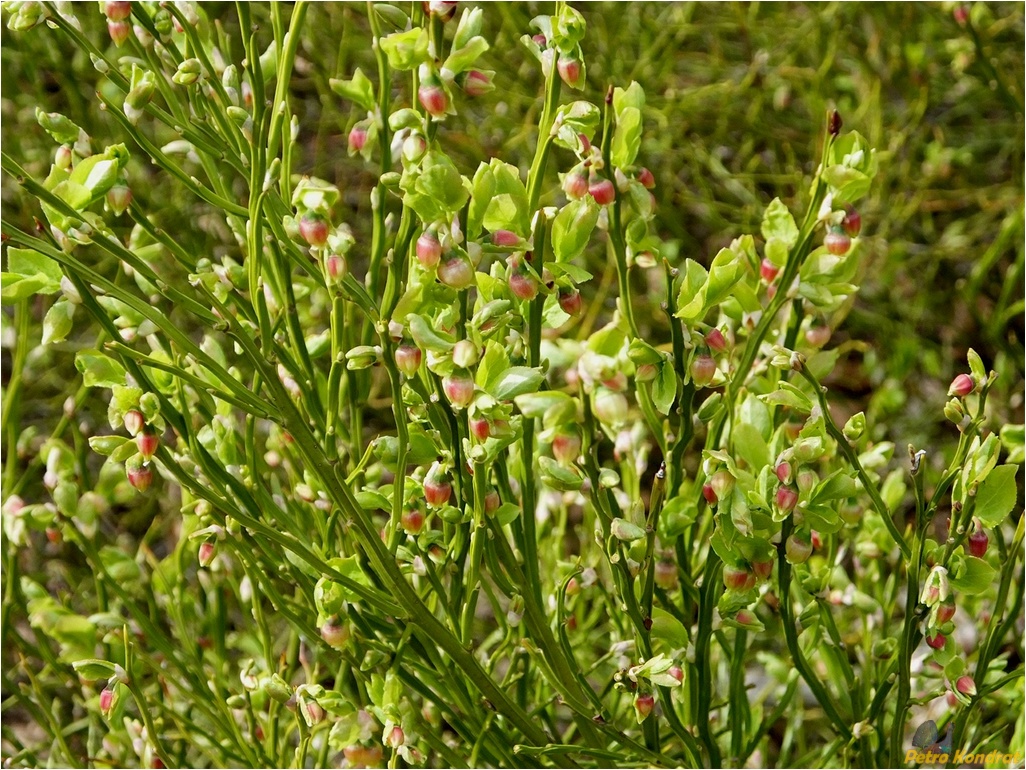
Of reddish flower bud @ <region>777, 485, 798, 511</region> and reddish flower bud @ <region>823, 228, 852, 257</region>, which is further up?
reddish flower bud @ <region>823, 228, 852, 257</region>

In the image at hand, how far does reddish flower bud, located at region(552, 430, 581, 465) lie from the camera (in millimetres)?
664

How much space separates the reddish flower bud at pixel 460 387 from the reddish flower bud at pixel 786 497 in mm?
208

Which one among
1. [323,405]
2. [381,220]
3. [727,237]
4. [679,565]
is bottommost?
[727,237]

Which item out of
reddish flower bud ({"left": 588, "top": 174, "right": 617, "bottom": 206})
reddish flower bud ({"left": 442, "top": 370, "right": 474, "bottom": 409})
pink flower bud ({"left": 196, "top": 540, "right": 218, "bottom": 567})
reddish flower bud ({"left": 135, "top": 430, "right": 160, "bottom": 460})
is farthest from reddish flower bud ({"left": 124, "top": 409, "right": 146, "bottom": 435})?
reddish flower bud ({"left": 588, "top": 174, "right": 617, "bottom": 206})

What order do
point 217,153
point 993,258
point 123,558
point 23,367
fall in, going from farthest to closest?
point 993,258
point 23,367
point 123,558
point 217,153

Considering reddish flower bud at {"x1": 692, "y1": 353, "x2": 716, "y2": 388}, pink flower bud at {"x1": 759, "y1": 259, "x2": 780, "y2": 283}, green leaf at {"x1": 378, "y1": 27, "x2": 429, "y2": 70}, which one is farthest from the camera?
pink flower bud at {"x1": 759, "y1": 259, "x2": 780, "y2": 283}

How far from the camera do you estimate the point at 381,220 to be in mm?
677

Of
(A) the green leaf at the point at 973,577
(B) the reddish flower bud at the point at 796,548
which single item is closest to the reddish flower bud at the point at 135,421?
(B) the reddish flower bud at the point at 796,548

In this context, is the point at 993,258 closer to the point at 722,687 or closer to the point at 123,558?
the point at 722,687

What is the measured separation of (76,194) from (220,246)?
1.50 m

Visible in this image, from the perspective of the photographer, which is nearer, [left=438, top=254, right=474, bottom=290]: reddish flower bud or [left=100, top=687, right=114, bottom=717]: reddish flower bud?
[left=438, top=254, right=474, bottom=290]: reddish flower bud

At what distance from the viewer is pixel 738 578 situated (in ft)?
2.25

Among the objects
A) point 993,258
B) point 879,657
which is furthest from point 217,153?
point 993,258

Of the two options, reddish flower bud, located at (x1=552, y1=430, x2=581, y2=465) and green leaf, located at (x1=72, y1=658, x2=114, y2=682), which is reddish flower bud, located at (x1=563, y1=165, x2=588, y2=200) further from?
green leaf, located at (x1=72, y1=658, x2=114, y2=682)
